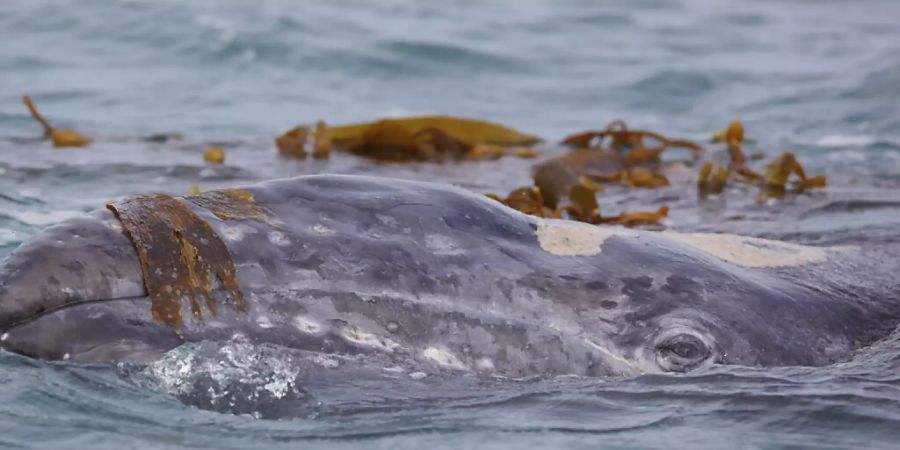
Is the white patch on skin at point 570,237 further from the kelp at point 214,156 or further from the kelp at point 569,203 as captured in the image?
the kelp at point 214,156

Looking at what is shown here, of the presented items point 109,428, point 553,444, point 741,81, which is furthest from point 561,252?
point 741,81

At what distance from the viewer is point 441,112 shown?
44.2ft

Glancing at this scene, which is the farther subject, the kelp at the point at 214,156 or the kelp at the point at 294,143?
the kelp at the point at 294,143

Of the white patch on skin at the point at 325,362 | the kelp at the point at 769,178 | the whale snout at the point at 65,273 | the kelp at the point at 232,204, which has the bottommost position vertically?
the white patch on skin at the point at 325,362

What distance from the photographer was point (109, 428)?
11.7 ft

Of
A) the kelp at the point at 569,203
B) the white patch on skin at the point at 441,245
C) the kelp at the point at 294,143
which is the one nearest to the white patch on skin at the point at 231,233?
the white patch on skin at the point at 441,245

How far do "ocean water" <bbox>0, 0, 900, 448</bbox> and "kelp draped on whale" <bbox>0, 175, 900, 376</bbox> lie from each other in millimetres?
74

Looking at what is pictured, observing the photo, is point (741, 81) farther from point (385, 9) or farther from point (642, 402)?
point (642, 402)

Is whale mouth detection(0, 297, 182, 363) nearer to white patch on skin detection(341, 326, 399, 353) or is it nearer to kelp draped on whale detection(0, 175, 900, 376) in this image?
kelp draped on whale detection(0, 175, 900, 376)

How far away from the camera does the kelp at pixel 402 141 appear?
352 inches

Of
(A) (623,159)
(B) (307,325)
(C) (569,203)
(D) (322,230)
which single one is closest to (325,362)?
(B) (307,325)

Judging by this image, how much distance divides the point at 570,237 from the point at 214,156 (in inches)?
184

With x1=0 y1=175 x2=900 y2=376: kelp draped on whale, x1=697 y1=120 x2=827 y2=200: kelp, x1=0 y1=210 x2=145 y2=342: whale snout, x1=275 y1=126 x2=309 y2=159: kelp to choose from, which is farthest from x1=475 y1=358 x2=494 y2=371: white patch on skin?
x1=275 y1=126 x2=309 y2=159: kelp

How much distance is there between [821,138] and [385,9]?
31.3ft
